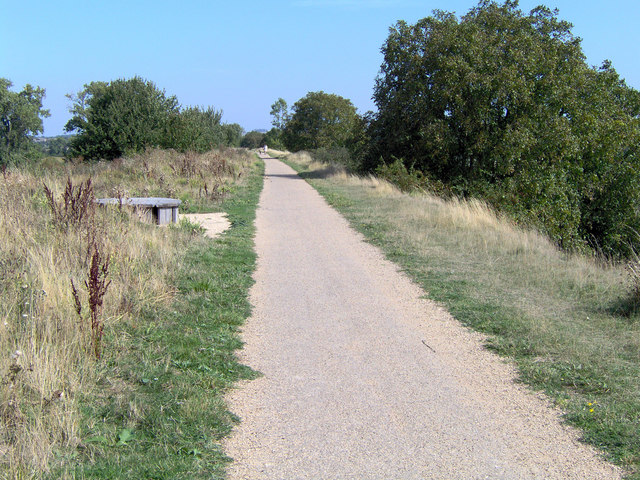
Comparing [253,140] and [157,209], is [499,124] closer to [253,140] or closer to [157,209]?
[157,209]

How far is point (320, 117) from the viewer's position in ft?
189

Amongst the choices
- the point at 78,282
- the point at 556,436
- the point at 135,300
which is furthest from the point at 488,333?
the point at 78,282

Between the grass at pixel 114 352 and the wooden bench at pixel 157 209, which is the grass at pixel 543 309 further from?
the wooden bench at pixel 157 209

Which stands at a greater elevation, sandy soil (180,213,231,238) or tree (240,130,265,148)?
tree (240,130,265,148)

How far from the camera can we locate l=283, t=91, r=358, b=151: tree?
5647 cm

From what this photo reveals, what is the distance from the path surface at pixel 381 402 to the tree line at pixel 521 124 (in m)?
12.9

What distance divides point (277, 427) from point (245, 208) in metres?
13.2

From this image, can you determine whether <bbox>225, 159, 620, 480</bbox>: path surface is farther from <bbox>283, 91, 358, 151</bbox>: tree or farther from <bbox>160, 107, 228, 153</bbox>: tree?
<bbox>283, 91, 358, 151</bbox>: tree

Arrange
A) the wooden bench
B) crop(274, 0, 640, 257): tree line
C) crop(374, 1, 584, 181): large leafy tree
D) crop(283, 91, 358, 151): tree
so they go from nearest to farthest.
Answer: the wooden bench, crop(274, 0, 640, 257): tree line, crop(374, 1, 584, 181): large leafy tree, crop(283, 91, 358, 151): tree

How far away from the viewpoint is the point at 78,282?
18.6 feet

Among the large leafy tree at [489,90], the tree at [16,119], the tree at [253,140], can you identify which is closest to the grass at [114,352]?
the large leafy tree at [489,90]

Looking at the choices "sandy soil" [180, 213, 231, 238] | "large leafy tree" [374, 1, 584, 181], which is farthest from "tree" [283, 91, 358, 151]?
"sandy soil" [180, 213, 231, 238]

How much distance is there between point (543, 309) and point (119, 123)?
81.2ft

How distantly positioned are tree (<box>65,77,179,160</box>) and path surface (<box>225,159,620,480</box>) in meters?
22.3
